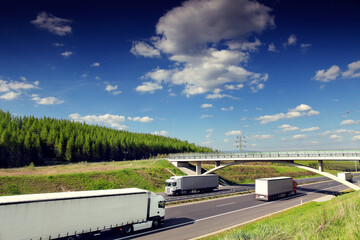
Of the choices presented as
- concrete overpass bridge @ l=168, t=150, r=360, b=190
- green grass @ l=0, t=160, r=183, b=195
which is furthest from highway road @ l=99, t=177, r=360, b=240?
green grass @ l=0, t=160, r=183, b=195

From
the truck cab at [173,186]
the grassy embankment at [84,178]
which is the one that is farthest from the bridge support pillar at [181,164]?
the truck cab at [173,186]

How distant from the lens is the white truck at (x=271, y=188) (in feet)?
133

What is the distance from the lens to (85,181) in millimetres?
48750

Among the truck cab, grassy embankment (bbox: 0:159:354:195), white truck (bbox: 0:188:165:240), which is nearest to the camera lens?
white truck (bbox: 0:188:165:240)

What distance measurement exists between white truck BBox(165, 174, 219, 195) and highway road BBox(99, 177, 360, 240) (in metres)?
8.04

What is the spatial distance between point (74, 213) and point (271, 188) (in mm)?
34625

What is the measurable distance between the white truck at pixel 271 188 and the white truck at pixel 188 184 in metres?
11.8

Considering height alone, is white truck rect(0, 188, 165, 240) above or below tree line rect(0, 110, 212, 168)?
below

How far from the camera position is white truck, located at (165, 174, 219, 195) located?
46.2m

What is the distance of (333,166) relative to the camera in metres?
131

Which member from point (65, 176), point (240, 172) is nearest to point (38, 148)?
point (65, 176)

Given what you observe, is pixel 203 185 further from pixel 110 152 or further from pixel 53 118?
pixel 53 118

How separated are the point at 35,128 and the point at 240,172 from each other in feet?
→ 289

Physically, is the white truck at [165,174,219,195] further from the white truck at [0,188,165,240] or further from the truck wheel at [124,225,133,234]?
the truck wheel at [124,225,133,234]
